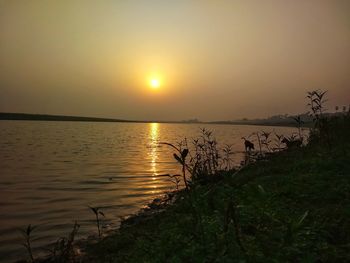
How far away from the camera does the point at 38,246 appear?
8.74 m

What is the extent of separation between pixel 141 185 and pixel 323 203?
11935mm

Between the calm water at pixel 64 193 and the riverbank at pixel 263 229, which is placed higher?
the riverbank at pixel 263 229

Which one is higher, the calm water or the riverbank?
the riverbank

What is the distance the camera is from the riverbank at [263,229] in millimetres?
4016

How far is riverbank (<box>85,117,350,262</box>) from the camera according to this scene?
4016mm

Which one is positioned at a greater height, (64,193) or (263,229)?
(263,229)

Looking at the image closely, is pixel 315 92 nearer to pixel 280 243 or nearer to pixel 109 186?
pixel 280 243

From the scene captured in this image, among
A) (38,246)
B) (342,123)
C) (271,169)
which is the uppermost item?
(342,123)

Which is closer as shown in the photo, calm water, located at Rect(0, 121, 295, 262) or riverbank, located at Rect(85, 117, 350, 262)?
riverbank, located at Rect(85, 117, 350, 262)

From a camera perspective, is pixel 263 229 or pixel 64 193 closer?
pixel 263 229

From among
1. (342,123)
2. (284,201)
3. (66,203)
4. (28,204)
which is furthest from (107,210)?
(342,123)

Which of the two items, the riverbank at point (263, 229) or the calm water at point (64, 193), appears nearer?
the riverbank at point (263, 229)

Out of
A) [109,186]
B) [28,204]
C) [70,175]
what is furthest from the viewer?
[70,175]

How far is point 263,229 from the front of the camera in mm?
4828
